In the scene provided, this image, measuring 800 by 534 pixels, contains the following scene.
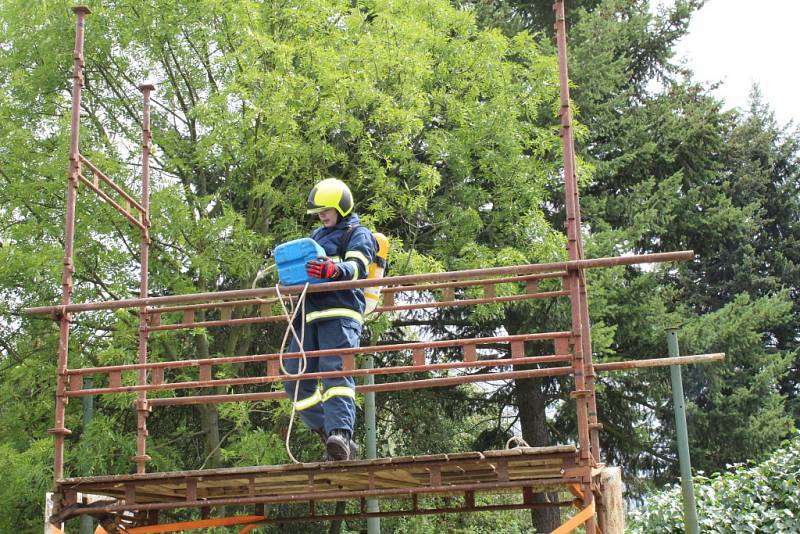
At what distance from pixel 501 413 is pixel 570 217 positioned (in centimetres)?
1522

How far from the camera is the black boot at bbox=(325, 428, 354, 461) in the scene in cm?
680

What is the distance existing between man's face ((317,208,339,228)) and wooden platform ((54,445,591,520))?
1785 millimetres

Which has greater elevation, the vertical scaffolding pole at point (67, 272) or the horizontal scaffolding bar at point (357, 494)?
the vertical scaffolding pole at point (67, 272)

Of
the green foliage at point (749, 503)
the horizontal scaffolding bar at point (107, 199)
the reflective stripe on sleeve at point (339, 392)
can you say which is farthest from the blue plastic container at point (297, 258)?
the green foliage at point (749, 503)

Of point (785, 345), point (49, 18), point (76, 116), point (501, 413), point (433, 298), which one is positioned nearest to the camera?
point (76, 116)

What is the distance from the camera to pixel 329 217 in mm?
7586

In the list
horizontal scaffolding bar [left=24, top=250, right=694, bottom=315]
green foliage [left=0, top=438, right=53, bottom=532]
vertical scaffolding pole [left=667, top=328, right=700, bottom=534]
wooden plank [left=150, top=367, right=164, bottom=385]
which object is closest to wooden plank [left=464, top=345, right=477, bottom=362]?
horizontal scaffolding bar [left=24, top=250, right=694, bottom=315]

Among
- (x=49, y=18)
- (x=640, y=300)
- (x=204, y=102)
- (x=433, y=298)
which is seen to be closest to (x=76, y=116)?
(x=204, y=102)

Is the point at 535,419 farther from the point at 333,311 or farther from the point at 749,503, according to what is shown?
the point at 333,311

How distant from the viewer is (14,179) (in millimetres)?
16141

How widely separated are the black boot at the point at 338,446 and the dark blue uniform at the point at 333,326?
0.21m

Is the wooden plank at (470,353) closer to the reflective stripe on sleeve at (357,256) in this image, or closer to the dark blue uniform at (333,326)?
the dark blue uniform at (333,326)

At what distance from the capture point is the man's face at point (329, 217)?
7.57 m

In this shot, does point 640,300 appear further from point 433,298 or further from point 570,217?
point 570,217
